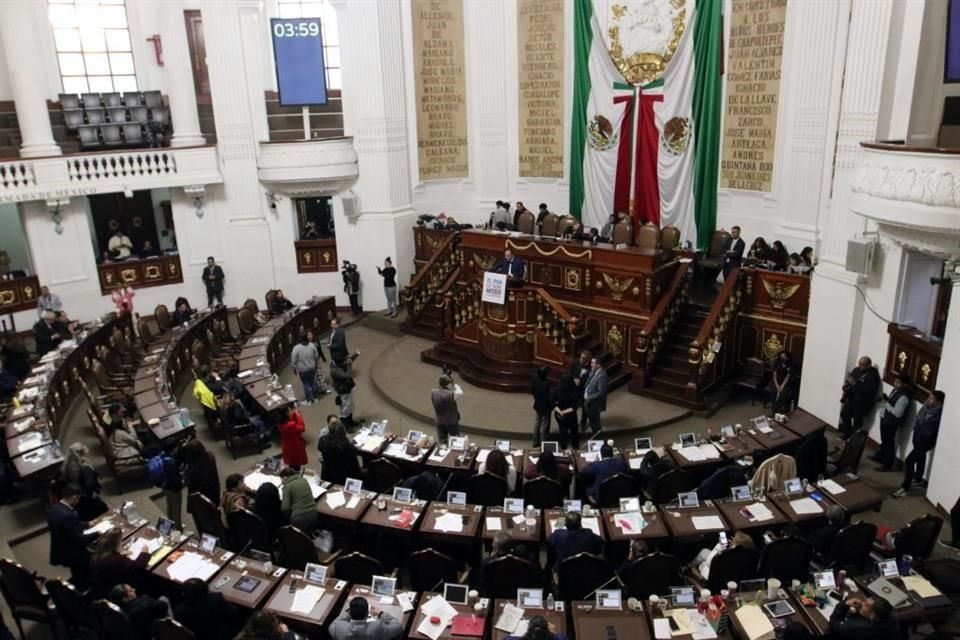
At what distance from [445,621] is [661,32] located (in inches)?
563

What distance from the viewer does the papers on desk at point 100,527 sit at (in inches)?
318

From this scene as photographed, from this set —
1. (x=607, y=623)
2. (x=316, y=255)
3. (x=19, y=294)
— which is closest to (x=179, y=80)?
(x=316, y=255)

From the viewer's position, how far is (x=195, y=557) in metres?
7.64

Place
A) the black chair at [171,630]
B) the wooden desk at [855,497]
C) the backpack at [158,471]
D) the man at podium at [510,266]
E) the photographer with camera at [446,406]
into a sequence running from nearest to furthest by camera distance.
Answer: the black chair at [171,630]
the wooden desk at [855,497]
the backpack at [158,471]
the photographer with camera at [446,406]
the man at podium at [510,266]

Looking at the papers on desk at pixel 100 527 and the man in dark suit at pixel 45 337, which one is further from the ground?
the man in dark suit at pixel 45 337

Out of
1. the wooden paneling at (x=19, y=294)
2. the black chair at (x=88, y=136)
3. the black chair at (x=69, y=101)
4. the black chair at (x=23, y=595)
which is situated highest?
the black chair at (x=69, y=101)

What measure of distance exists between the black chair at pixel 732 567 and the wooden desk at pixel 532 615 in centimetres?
156

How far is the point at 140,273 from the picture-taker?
1836 centimetres

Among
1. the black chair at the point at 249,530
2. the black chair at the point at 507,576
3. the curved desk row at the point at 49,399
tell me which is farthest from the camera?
the curved desk row at the point at 49,399

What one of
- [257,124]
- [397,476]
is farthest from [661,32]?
[397,476]

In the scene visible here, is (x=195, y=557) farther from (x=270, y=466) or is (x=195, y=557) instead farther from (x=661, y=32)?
(x=661, y=32)

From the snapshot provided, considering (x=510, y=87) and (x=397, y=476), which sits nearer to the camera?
(x=397, y=476)

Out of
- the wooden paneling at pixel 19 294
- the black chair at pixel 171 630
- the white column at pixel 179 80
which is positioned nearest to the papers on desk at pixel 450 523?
the black chair at pixel 171 630

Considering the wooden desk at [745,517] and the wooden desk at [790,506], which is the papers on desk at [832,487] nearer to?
the wooden desk at [790,506]
